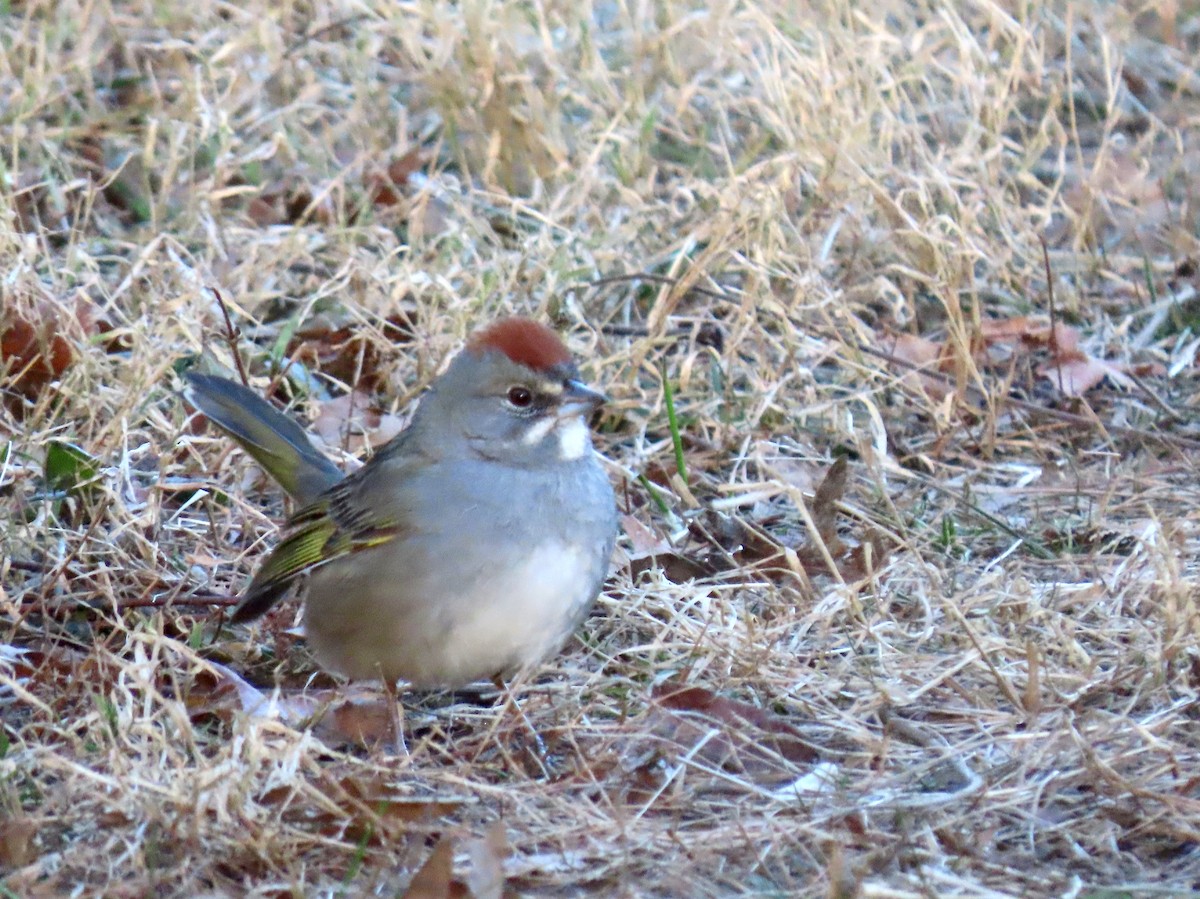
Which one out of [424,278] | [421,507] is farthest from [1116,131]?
[421,507]

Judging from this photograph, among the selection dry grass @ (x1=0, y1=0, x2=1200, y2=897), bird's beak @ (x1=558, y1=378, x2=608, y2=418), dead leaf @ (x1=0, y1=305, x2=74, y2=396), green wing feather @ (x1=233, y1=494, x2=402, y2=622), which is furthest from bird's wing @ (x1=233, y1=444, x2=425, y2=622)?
dead leaf @ (x1=0, y1=305, x2=74, y2=396)

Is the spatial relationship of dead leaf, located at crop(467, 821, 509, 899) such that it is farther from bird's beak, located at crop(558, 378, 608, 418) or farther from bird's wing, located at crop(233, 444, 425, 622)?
bird's beak, located at crop(558, 378, 608, 418)

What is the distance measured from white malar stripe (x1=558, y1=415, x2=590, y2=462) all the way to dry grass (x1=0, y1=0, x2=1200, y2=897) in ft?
1.62

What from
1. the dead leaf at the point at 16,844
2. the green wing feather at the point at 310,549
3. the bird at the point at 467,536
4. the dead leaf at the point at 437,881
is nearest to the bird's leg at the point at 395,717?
the bird at the point at 467,536

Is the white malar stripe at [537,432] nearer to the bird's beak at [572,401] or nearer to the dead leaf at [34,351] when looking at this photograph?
the bird's beak at [572,401]

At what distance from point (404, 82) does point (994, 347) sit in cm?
311

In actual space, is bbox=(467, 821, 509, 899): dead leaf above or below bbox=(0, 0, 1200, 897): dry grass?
above

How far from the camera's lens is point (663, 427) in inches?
224

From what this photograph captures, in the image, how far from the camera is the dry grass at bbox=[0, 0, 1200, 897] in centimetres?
340

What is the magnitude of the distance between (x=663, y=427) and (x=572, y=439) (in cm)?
142

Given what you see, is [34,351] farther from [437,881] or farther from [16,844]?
[437,881]

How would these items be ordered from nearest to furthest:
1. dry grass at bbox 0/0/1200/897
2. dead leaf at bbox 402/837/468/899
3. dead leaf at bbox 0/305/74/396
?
dead leaf at bbox 402/837/468/899, dry grass at bbox 0/0/1200/897, dead leaf at bbox 0/305/74/396

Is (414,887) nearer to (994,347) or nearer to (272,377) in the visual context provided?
(272,377)

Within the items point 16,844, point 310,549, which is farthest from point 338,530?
point 16,844
